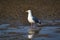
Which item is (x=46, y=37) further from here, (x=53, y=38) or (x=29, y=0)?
(x=29, y=0)

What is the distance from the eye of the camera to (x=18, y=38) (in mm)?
8500

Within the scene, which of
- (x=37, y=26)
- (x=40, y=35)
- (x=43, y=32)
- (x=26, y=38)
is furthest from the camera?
(x=37, y=26)

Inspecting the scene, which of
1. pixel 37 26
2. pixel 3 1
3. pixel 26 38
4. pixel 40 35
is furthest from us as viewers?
pixel 3 1

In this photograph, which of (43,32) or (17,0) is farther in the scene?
(17,0)

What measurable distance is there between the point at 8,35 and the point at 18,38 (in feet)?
2.71

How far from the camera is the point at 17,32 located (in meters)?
9.88

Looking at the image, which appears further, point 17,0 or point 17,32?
point 17,0

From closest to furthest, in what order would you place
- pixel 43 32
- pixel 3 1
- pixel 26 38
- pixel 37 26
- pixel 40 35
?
pixel 26 38 < pixel 40 35 < pixel 43 32 < pixel 37 26 < pixel 3 1

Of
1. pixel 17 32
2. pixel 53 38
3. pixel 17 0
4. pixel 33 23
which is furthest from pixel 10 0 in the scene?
pixel 53 38

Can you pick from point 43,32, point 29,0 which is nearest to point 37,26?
point 43,32

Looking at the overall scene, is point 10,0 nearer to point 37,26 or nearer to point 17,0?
point 17,0

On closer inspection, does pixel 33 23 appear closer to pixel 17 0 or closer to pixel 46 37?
pixel 46 37

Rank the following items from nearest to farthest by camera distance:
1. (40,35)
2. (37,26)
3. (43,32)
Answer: (40,35) → (43,32) → (37,26)

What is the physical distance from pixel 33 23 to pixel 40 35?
2.50 m
